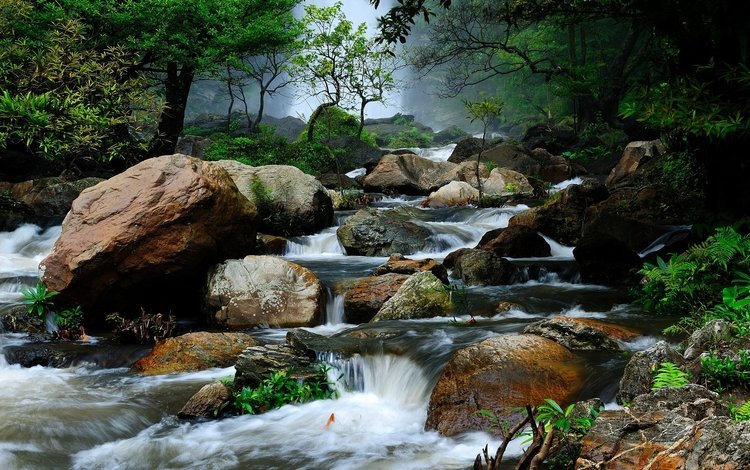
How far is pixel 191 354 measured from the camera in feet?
24.0

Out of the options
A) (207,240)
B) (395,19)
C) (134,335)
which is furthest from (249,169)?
(395,19)

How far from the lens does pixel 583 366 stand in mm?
5738

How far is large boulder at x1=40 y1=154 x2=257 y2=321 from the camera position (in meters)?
8.73

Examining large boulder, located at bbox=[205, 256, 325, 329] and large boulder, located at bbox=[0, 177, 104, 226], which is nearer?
large boulder, located at bbox=[205, 256, 325, 329]

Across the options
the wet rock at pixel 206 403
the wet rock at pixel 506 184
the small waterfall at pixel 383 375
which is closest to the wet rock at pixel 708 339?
the small waterfall at pixel 383 375

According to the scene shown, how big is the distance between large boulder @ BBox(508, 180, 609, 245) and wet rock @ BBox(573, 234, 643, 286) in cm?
316

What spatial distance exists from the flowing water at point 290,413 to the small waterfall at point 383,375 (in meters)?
0.01

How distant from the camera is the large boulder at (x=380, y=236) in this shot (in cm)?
1360

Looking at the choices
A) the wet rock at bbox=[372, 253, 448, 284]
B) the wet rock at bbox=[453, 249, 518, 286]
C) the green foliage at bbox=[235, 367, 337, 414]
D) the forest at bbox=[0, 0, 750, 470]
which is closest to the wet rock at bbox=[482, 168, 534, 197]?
the forest at bbox=[0, 0, 750, 470]

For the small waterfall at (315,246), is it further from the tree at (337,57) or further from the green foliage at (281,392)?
the tree at (337,57)

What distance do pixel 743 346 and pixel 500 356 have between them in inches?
76.1

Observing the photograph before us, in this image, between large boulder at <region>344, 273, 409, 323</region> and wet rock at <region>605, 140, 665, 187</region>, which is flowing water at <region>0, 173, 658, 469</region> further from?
wet rock at <region>605, 140, 665, 187</region>

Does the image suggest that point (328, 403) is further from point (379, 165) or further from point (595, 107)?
point (595, 107)

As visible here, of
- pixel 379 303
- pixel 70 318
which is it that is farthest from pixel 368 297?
pixel 70 318
